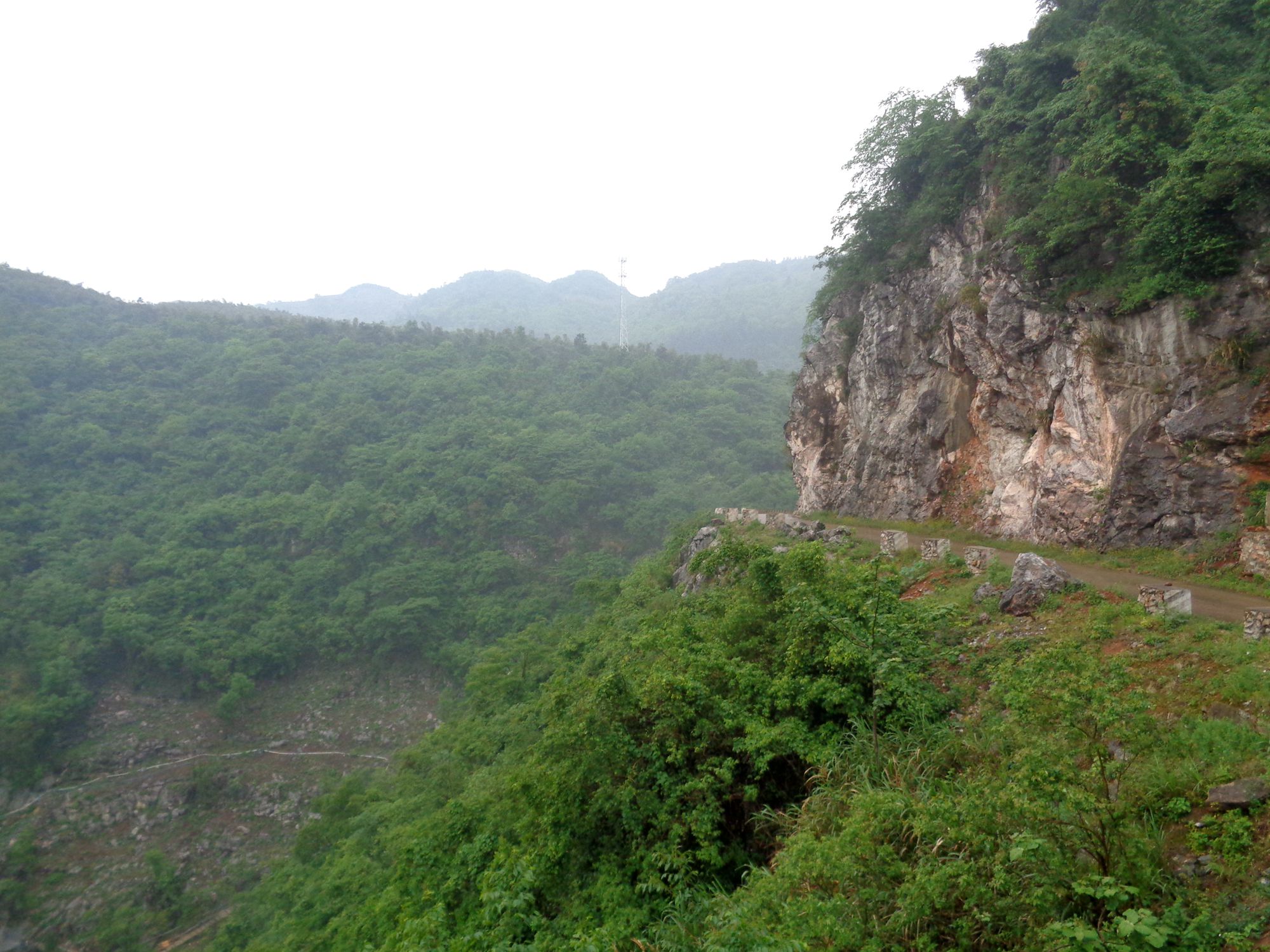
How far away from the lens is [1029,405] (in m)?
15.3

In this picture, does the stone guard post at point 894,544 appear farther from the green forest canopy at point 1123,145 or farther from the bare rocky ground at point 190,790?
the bare rocky ground at point 190,790

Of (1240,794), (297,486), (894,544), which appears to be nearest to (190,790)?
(297,486)

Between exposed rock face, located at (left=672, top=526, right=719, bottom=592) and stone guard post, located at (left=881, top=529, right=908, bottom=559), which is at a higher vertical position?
stone guard post, located at (left=881, top=529, right=908, bottom=559)

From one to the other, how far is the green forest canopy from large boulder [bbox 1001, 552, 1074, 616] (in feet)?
20.5

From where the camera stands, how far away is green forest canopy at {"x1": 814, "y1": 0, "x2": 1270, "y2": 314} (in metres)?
10.6

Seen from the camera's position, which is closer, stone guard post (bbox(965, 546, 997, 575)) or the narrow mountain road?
the narrow mountain road

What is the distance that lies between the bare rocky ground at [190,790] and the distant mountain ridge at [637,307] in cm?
6621

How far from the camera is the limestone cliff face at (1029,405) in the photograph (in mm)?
10430

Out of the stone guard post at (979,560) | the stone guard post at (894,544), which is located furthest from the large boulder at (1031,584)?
the stone guard post at (894,544)

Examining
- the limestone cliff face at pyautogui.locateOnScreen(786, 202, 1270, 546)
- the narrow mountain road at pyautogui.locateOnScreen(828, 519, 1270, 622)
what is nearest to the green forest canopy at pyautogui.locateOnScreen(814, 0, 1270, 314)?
the limestone cliff face at pyautogui.locateOnScreen(786, 202, 1270, 546)

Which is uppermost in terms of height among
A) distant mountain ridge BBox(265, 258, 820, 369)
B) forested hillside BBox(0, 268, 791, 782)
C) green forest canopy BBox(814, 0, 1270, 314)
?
distant mountain ridge BBox(265, 258, 820, 369)

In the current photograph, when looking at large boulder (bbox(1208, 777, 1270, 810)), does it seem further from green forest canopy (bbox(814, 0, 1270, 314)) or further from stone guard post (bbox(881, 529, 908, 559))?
green forest canopy (bbox(814, 0, 1270, 314))

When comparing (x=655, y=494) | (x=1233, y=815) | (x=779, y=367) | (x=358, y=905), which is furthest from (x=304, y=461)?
(x=779, y=367)

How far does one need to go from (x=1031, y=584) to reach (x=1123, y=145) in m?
8.97
